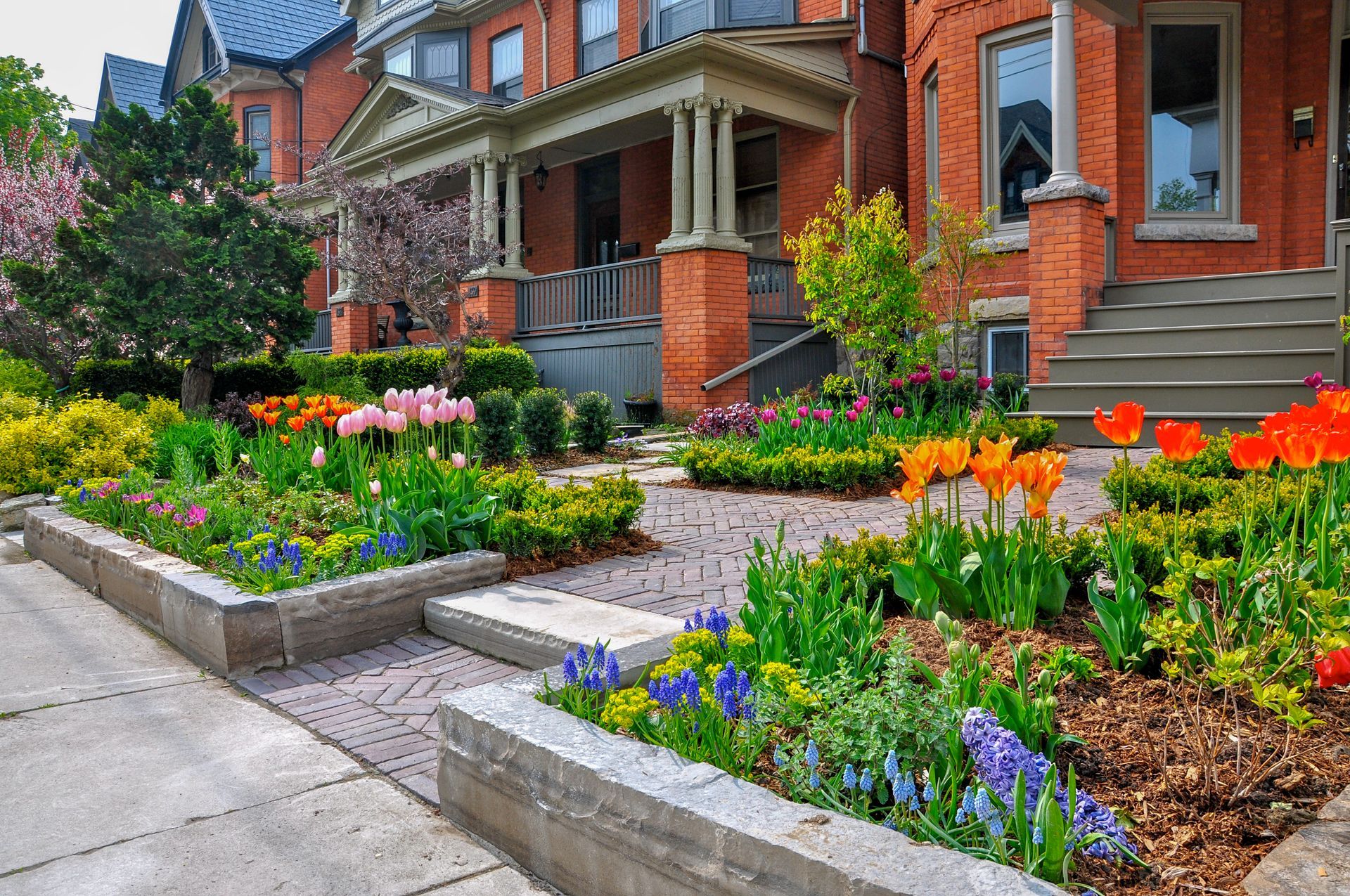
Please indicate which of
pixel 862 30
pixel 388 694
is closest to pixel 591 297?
pixel 862 30

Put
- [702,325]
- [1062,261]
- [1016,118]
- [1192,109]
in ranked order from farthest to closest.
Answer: [702,325] < [1016,118] < [1192,109] < [1062,261]

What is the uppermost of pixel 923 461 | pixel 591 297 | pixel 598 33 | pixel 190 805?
pixel 598 33

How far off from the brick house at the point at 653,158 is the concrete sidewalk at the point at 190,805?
32.0 feet

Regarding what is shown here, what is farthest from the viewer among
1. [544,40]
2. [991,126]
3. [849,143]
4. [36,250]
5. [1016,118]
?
[544,40]

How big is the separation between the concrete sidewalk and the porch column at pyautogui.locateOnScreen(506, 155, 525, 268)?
500 inches

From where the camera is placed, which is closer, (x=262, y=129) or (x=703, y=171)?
(x=703, y=171)

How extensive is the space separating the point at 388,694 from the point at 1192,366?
27.1 ft

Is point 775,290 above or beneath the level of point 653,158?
beneath

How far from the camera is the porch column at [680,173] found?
1402 centimetres

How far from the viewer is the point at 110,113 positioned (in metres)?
11.5

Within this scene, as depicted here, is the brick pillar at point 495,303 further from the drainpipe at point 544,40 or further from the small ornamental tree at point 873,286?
the small ornamental tree at point 873,286

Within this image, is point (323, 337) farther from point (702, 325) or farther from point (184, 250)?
point (702, 325)

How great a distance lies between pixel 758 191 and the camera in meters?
17.0

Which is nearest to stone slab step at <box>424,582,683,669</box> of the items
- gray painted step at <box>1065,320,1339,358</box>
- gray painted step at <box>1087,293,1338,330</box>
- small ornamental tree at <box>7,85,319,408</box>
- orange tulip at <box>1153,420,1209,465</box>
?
orange tulip at <box>1153,420,1209,465</box>
